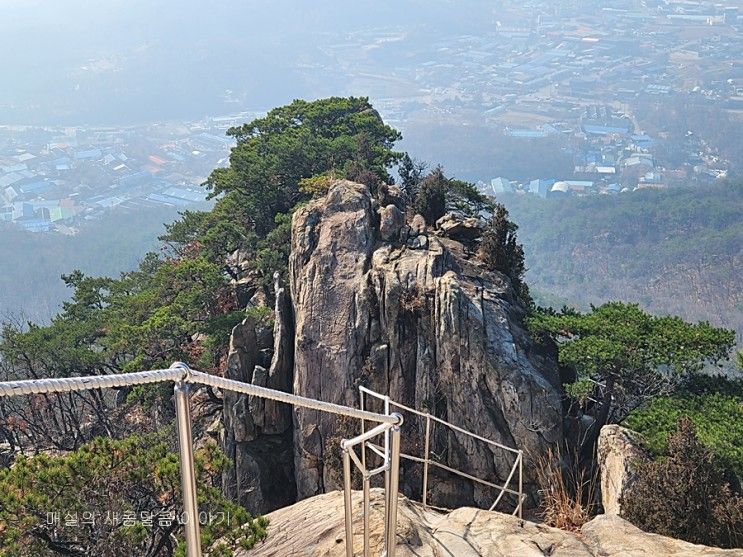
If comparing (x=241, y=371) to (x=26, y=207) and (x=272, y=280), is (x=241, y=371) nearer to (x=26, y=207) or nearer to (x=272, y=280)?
(x=272, y=280)

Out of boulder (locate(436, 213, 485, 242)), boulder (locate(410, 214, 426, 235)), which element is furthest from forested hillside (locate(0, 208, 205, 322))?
boulder (locate(410, 214, 426, 235))

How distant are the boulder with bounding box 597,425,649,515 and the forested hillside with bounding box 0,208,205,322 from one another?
59190mm

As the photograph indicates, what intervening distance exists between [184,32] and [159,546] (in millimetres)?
188675

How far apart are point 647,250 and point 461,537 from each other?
242 feet

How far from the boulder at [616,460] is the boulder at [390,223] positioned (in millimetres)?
4520

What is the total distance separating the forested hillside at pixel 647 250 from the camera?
66.1 meters

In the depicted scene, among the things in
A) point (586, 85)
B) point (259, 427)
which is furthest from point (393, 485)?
point (586, 85)

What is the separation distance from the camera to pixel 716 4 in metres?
176

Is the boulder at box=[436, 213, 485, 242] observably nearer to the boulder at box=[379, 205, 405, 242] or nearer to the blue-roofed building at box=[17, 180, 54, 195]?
the boulder at box=[379, 205, 405, 242]

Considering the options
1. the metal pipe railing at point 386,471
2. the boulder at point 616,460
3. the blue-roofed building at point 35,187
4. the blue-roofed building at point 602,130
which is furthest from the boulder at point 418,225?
the blue-roofed building at point 602,130

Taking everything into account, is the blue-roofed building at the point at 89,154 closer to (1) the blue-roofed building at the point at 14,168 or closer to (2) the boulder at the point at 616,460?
(1) the blue-roofed building at the point at 14,168

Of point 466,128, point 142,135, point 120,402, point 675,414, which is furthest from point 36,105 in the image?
point 675,414

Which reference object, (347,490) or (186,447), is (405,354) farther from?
(186,447)

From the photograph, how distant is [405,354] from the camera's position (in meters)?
11.3
